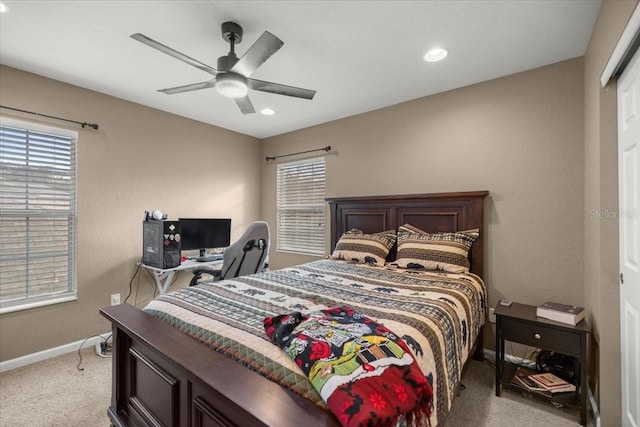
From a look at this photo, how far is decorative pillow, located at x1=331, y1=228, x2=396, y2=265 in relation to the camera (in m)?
3.00

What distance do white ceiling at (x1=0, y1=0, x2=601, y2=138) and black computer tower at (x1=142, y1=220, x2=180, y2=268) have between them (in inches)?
49.6

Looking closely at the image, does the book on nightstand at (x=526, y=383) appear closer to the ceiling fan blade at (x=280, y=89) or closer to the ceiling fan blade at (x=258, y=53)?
the ceiling fan blade at (x=280, y=89)

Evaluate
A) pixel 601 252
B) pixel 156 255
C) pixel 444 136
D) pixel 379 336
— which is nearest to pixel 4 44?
pixel 156 255

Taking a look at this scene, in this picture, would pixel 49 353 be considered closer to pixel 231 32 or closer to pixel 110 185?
pixel 110 185

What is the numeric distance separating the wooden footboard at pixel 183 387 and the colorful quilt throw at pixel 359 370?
76 millimetres

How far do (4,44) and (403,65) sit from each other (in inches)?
120

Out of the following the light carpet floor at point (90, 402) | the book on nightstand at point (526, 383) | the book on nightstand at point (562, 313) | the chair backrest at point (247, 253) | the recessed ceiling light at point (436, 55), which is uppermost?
the recessed ceiling light at point (436, 55)

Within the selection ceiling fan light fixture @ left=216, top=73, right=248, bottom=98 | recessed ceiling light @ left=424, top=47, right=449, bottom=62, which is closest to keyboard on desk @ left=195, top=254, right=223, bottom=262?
ceiling fan light fixture @ left=216, top=73, right=248, bottom=98

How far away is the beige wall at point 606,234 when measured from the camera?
164 cm

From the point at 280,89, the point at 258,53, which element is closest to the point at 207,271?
the point at 280,89

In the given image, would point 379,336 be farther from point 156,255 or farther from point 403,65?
point 156,255

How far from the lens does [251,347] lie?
116 cm

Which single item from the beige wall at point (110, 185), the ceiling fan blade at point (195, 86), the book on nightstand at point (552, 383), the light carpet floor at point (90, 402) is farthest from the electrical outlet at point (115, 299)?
the book on nightstand at point (552, 383)

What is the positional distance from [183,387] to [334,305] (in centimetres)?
82
